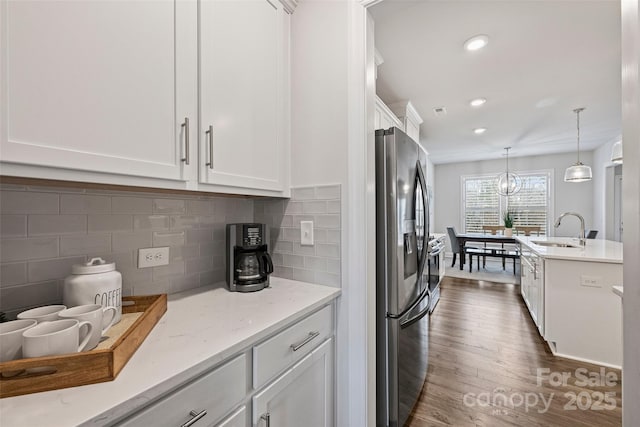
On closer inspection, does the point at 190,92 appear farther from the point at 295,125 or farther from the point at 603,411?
the point at 603,411

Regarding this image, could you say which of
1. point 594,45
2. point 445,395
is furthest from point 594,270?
point 594,45

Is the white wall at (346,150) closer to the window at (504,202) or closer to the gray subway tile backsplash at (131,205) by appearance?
the gray subway tile backsplash at (131,205)

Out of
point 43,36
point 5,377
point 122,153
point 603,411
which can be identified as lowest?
point 603,411

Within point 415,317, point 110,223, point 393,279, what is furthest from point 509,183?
point 110,223

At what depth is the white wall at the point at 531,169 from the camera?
5.95 meters

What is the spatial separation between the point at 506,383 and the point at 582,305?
1.01 m

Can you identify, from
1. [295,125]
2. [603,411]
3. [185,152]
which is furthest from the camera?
[603,411]

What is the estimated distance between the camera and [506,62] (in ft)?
7.99

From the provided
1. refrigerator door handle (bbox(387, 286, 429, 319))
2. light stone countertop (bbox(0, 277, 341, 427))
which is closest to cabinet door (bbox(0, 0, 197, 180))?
light stone countertop (bbox(0, 277, 341, 427))

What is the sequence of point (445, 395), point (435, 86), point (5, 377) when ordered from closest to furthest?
point (5, 377)
point (445, 395)
point (435, 86)

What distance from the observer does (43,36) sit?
65 cm

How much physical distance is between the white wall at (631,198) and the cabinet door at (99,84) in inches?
50.7

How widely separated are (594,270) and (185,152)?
3084 mm

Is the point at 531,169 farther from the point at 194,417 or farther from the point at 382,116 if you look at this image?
the point at 194,417
